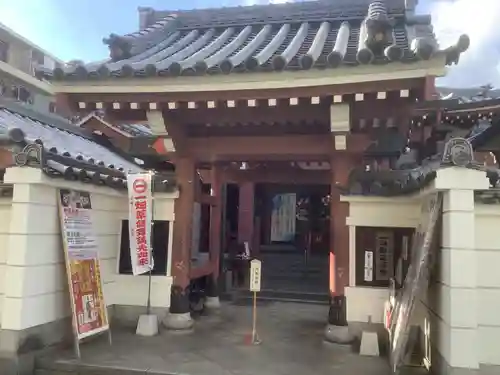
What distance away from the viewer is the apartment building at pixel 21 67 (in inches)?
915

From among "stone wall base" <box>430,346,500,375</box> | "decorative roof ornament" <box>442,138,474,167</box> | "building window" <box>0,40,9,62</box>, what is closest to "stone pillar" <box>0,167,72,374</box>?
"decorative roof ornament" <box>442,138,474,167</box>

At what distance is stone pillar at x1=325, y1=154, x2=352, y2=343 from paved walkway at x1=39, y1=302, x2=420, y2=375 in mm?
304

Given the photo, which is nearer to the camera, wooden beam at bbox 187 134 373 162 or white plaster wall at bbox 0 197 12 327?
white plaster wall at bbox 0 197 12 327

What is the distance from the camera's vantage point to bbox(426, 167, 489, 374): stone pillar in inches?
199

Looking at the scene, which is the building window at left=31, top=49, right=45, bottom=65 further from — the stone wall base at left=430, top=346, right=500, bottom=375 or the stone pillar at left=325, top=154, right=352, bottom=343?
the stone wall base at left=430, top=346, right=500, bottom=375

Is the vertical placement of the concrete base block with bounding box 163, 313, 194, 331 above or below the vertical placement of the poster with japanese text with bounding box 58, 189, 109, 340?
below

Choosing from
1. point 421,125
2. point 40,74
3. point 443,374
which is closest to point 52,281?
point 40,74

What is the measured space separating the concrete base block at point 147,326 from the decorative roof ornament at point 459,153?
544cm

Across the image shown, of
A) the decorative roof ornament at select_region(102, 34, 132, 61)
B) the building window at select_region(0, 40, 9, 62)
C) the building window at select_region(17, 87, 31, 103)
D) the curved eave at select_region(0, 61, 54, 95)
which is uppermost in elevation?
the building window at select_region(0, 40, 9, 62)

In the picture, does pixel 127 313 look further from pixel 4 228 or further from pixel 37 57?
pixel 37 57

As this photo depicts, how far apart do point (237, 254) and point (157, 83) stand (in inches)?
367

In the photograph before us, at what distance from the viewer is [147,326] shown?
7.83m

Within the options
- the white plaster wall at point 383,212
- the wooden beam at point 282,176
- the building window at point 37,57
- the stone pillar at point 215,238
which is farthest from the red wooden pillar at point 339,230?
the building window at point 37,57

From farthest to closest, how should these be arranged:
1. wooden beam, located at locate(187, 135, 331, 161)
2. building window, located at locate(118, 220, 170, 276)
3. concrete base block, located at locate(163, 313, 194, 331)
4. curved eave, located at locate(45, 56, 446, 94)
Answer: building window, located at locate(118, 220, 170, 276) → concrete base block, located at locate(163, 313, 194, 331) → wooden beam, located at locate(187, 135, 331, 161) → curved eave, located at locate(45, 56, 446, 94)
